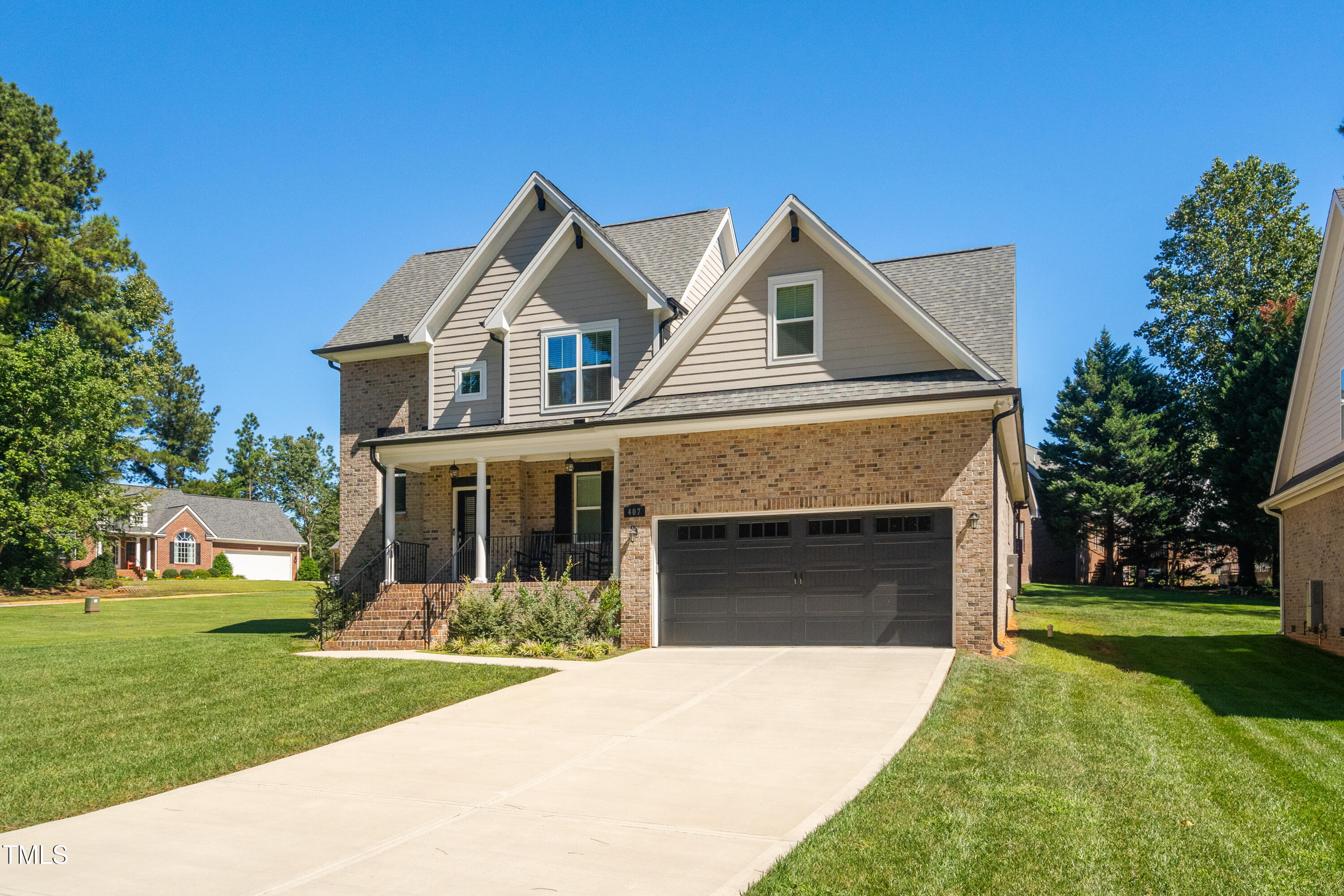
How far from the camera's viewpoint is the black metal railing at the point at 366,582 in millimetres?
17859

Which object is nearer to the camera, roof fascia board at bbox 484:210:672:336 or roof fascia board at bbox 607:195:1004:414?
roof fascia board at bbox 607:195:1004:414

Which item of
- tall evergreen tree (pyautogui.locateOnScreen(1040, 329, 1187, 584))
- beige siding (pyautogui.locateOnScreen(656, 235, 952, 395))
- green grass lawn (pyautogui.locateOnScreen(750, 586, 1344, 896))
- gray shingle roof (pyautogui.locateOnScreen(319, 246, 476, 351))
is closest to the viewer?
green grass lawn (pyautogui.locateOnScreen(750, 586, 1344, 896))

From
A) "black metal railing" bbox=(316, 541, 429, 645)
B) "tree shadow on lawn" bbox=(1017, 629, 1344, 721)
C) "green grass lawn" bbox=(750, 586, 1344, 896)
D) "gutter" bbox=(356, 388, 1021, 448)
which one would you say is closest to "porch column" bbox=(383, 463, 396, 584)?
"black metal railing" bbox=(316, 541, 429, 645)

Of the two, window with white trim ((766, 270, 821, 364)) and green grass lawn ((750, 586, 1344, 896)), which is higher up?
window with white trim ((766, 270, 821, 364))

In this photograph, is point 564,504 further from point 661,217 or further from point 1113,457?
point 1113,457

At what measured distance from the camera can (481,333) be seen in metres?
21.1

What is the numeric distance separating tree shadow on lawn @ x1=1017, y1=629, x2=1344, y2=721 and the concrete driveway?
4045 mm

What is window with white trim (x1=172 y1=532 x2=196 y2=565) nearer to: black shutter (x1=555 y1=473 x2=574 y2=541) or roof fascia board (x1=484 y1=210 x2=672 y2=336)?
roof fascia board (x1=484 y1=210 x2=672 y2=336)

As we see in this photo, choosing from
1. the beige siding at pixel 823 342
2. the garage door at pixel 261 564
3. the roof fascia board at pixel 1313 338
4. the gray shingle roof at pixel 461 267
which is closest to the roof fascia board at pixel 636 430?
the beige siding at pixel 823 342

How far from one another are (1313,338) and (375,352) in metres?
19.9

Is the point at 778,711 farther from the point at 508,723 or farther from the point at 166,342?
the point at 166,342

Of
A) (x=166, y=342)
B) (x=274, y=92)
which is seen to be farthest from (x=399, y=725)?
(x=166, y=342)

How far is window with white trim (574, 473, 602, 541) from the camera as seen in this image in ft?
65.3

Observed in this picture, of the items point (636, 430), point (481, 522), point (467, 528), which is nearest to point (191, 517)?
point (467, 528)
